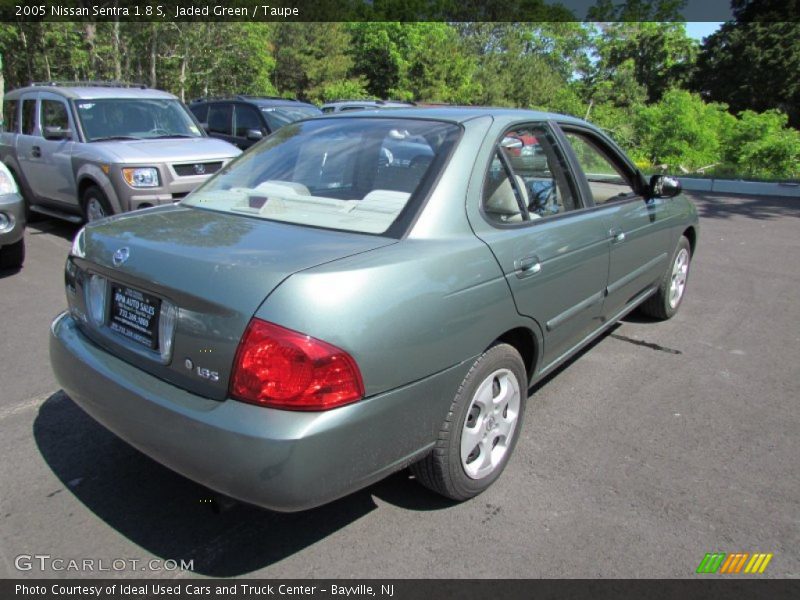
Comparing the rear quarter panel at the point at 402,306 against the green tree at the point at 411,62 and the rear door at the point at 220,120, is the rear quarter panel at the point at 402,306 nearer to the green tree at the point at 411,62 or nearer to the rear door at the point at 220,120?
the rear door at the point at 220,120

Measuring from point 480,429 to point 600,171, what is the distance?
85.6 inches

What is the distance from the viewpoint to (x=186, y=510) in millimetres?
2658

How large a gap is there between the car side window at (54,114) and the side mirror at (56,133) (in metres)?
0.13

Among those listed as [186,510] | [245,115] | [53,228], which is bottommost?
[53,228]

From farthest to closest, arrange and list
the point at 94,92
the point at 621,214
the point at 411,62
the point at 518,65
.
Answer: the point at 518,65 → the point at 411,62 → the point at 94,92 → the point at 621,214

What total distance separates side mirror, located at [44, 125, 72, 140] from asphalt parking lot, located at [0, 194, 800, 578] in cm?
427

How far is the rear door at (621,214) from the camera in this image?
146 inches

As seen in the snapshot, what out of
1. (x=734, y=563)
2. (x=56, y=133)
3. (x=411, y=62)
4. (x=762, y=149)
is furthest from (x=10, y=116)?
(x=411, y=62)

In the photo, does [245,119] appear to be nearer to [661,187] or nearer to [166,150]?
[166,150]

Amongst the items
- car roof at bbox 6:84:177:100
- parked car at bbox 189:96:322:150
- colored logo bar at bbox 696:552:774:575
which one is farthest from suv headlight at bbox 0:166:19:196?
colored logo bar at bbox 696:552:774:575

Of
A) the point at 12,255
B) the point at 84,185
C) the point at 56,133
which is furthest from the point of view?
the point at 56,133

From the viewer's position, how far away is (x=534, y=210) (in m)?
3.14
